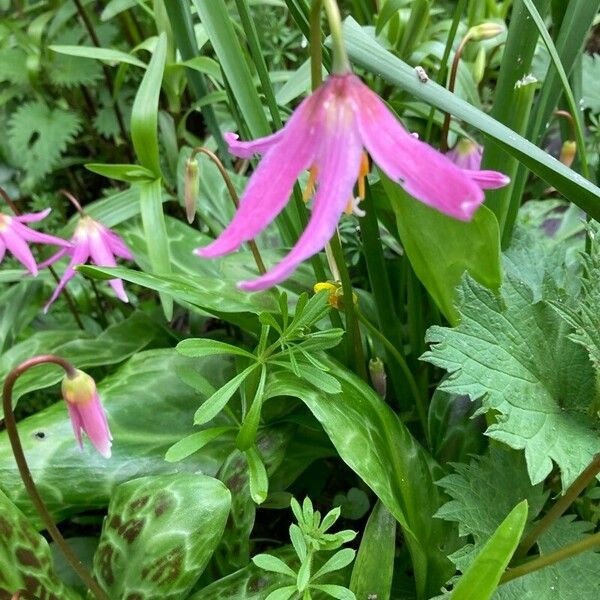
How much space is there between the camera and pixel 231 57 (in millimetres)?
998

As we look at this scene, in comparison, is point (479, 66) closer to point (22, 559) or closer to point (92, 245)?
point (92, 245)

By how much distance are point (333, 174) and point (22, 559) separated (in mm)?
626

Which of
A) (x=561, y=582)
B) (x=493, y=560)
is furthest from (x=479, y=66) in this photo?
(x=493, y=560)

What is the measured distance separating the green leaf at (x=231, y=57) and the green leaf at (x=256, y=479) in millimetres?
446

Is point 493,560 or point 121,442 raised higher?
point 493,560

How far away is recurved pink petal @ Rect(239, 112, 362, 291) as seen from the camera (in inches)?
22.1

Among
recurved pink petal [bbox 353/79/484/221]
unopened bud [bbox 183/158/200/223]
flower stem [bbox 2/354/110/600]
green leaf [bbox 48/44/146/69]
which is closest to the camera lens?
recurved pink petal [bbox 353/79/484/221]

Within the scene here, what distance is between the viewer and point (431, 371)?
1276 mm

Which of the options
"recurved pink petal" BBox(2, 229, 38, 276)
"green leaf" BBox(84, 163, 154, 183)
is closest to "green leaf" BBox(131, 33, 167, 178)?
"green leaf" BBox(84, 163, 154, 183)

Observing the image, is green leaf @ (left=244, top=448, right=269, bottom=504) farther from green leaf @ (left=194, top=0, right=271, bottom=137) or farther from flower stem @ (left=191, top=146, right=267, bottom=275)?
green leaf @ (left=194, top=0, right=271, bottom=137)

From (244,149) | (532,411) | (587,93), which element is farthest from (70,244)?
(587,93)

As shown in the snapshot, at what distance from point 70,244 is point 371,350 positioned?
20.2 inches

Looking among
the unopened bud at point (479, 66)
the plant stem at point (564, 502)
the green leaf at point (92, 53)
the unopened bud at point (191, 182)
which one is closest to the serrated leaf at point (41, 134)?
the green leaf at point (92, 53)

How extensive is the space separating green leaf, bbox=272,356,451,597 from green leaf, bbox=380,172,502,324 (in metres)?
0.18
